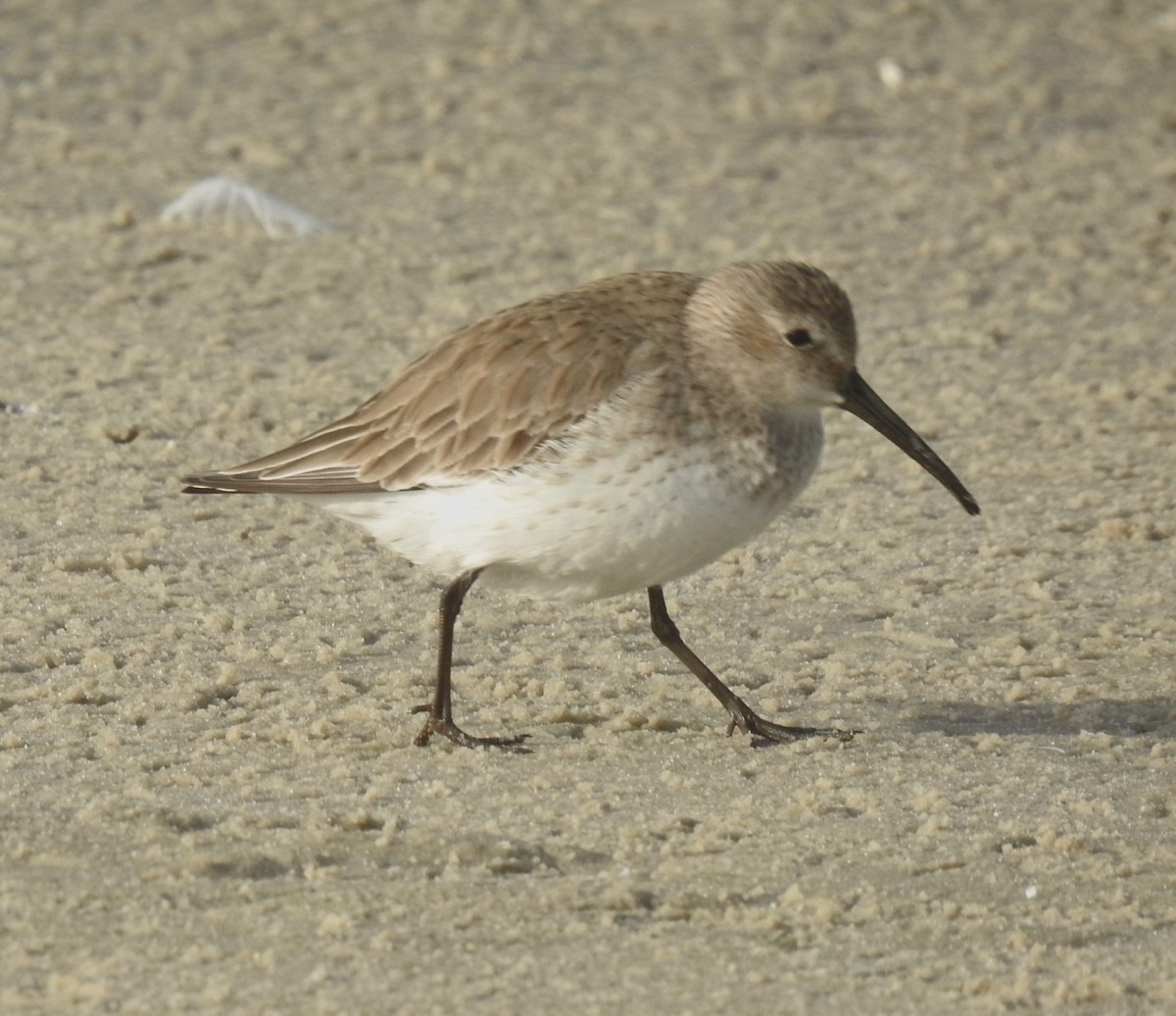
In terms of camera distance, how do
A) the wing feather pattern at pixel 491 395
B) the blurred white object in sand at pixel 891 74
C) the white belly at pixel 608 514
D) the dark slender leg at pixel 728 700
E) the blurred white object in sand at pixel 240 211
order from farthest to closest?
1. the blurred white object in sand at pixel 891 74
2. the blurred white object in sand at pixel 240 211
3. the dark slender leg at pixel 728 700
4. the wing feather pattern at pixel 491 395
5. the white belly at pixel 608 514

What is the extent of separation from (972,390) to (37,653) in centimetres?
355

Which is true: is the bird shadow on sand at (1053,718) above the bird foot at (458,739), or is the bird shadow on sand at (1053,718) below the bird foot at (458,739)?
below

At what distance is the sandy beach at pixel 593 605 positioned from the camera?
386 centimetres

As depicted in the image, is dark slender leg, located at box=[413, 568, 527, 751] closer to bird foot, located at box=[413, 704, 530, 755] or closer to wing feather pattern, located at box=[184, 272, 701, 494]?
bird foot, located at box=[413, 704, 530, 755]

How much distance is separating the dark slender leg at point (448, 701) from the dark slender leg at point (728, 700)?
1.45ft

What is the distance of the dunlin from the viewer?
4.62 meters

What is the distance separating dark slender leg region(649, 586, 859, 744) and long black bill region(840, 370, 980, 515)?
656mm

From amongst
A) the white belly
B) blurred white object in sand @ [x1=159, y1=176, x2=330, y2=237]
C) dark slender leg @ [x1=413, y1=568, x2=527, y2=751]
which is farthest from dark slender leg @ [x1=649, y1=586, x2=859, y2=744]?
blurred white object in sand @ [x1=159, y1=176, x2=330, y2=237]

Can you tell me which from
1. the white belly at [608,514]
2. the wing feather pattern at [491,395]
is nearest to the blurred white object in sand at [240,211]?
the wing feather pattern at [491,395]

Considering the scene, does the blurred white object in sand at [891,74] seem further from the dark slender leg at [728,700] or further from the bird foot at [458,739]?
the bird foot at [458,739]

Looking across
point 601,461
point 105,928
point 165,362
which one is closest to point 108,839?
point 105,928

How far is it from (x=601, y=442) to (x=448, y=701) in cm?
73

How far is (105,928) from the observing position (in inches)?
147

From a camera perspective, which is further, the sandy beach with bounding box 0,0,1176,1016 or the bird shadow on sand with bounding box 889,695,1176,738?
the bird shadow on sand with bounding box 889,695,1176,738
